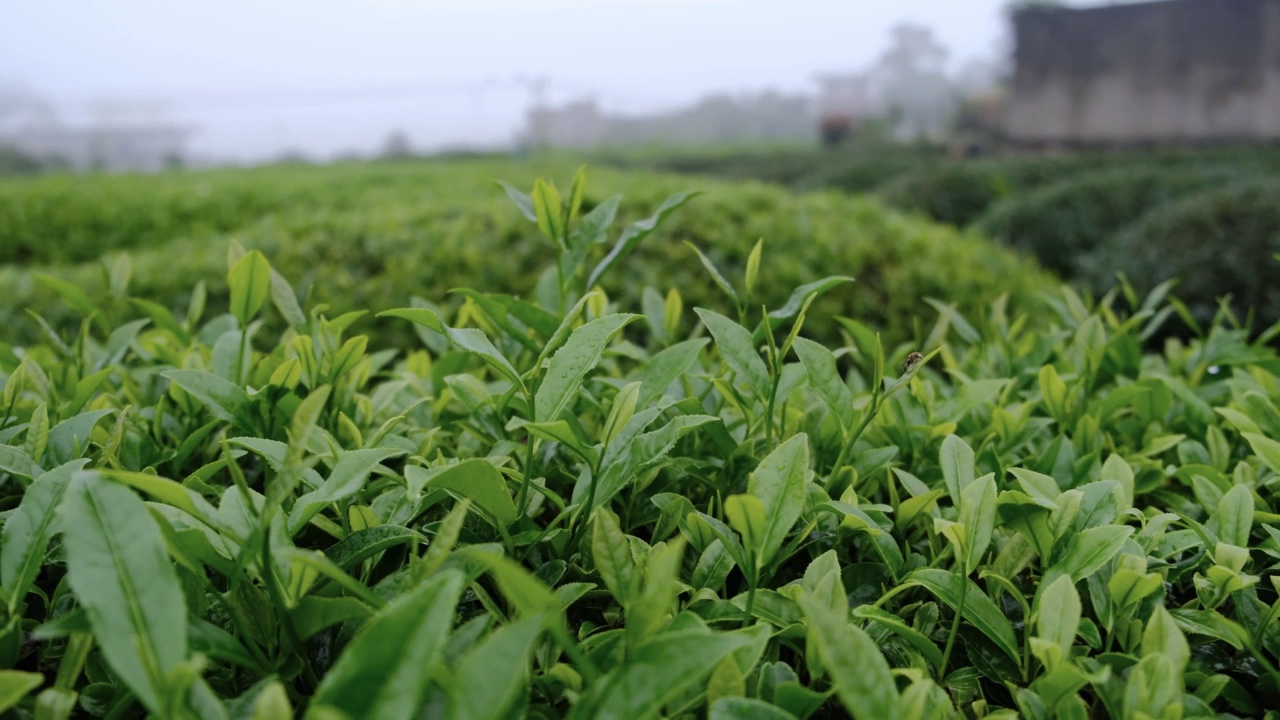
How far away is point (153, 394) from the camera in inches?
48.6

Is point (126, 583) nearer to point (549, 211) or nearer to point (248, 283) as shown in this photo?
point (248, 283)

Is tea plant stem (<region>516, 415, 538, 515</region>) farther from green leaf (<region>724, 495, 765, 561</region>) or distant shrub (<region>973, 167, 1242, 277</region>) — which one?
distant shrub (<region>973, 167, 1242, 277</region>)

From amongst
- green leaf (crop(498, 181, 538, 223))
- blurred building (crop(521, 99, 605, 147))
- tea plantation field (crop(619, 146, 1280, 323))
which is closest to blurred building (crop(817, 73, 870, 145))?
blurred building (crop(521, 99, 605, 147))

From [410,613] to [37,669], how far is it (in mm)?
487

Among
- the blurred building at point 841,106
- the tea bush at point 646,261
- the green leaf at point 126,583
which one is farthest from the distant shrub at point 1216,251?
the blurred building at point 841,106

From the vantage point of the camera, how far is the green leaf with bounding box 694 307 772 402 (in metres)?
0.86

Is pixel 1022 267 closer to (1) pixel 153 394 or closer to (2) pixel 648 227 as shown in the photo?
(2) pixel 648 227

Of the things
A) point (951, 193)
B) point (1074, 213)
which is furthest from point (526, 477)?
point (951, 193)

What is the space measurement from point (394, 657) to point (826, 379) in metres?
0.50

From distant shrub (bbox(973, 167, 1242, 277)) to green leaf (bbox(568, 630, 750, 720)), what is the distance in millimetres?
5592

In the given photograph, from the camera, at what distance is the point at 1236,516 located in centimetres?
82

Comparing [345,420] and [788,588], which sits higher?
[345,420]

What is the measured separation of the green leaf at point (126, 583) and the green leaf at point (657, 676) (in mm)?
257

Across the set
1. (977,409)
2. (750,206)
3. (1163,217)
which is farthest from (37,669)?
(1163,217)
